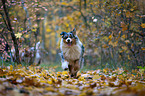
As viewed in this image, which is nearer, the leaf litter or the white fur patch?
the leaf litter

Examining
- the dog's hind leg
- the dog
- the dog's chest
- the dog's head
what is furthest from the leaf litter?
the dog's head

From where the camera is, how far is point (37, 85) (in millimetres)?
3316

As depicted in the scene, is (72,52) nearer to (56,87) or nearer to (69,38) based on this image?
(69,38)

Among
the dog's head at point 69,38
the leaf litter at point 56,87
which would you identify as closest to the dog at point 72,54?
the dog's head at point 69,38

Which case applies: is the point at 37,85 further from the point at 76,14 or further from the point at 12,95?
the point at 76,14

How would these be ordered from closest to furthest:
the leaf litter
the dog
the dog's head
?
the leaf litter < the dog's head < the dog

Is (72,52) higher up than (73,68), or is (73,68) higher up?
(72,52)

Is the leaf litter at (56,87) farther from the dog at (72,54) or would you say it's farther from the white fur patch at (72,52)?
the white fur patch at (72,52)

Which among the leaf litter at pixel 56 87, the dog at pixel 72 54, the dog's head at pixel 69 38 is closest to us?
the leaf litter at pixel 56 87

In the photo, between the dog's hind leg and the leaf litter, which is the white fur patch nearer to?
the dog's hind leg

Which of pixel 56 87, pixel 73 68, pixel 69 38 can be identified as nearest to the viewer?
pixel 56 87

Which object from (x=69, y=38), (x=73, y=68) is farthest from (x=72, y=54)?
(x=69, y=38)

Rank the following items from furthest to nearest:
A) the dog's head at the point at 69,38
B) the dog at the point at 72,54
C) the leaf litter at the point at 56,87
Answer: the dog at the point at 72,54
the dog's head at the point at 69,38
the leaf litter at the point at 56,87

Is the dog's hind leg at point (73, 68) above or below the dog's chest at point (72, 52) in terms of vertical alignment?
below
